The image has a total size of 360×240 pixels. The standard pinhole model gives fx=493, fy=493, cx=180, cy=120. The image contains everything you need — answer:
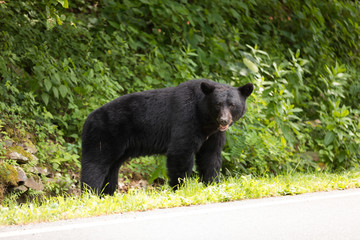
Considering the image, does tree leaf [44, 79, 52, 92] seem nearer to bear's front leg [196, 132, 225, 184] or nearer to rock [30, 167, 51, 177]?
rock [30, 167, 51, 177]

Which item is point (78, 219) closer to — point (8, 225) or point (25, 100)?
point (8, 225)

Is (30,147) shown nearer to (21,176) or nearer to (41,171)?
(41,171)

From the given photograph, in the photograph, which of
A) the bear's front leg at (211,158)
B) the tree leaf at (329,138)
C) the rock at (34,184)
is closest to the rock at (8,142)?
the rock at (34,184)

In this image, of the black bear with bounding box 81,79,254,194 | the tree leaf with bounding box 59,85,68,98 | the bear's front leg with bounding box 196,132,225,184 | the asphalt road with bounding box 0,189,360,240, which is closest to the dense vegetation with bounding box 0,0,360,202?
the tree leaf with bounding box 59,85,68,98

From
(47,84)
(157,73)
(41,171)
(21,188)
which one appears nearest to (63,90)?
(47,84)

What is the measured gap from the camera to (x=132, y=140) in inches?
258

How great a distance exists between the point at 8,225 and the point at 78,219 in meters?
0.57

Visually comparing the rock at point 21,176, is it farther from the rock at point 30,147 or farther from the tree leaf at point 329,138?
the tree leaf at point 329,138

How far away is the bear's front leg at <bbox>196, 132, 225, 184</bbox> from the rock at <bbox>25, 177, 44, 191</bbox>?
2.34 meters

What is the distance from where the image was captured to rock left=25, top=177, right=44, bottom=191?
22.4ft

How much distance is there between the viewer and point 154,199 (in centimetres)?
488

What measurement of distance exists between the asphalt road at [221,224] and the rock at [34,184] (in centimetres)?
291

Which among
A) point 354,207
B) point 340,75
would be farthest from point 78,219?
point 340,75

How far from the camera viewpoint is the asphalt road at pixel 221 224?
371cm
